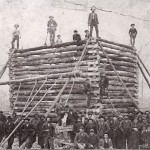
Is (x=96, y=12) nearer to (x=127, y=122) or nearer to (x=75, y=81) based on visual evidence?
(x=75, y=81)

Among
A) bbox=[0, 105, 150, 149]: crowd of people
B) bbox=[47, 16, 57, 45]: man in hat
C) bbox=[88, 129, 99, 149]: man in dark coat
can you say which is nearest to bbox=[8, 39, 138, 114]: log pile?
bbox=[47, 16, 57, 45]: man in hat

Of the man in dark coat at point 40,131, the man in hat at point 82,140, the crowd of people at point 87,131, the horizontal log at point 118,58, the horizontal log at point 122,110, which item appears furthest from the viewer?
the horizontal log at point 118,58

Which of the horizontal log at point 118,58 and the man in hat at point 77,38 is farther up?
the man in hat at point 77,38

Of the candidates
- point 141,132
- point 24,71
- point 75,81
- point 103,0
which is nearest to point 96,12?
point 103,0

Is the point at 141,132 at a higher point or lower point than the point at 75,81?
lower

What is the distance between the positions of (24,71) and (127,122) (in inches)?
296

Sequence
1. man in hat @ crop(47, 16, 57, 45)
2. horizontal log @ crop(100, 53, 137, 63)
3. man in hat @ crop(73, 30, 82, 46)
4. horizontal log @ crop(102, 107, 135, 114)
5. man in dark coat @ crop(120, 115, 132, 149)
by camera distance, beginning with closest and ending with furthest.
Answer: man in dark coat @ crop(120, 115, 132, 149) → horizontal log @ crop(102, 107, 135, 114) → man in hat @ crop(73, 30, 82, 46) → horizontal log @ crop(100, 53, 137, 63) → man in hat @ crop(47, 16, 57, 45)

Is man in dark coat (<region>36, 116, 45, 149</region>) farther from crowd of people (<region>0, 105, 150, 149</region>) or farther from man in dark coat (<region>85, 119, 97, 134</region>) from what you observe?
man in dark coat (<region>85, 119, 97, 134</region>)

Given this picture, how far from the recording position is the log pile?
1581 cm

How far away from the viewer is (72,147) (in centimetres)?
1250

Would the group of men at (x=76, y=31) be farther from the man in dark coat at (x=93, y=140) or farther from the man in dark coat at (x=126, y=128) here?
the man in dark coat at (x=93, y=140)

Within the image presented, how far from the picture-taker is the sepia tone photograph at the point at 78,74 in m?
13.2

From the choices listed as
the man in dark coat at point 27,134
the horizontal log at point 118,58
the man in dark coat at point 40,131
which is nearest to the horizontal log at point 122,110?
the horizontal log at point 118,58

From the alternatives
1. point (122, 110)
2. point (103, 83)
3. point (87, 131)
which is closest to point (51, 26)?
point (103, 83)
